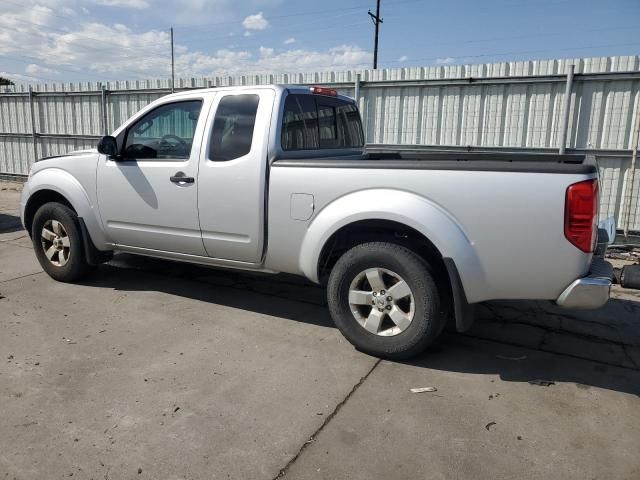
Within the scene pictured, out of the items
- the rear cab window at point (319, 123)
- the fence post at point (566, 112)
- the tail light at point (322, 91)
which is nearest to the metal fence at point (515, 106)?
the fence post at point (566, 112)

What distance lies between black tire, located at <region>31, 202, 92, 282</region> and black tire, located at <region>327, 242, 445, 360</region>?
9.41 feet

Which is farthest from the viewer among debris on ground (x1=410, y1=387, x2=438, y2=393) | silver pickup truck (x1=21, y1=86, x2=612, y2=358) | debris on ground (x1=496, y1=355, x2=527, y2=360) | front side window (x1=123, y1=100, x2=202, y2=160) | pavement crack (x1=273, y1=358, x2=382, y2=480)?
front side window (x1=123, y1=100, x2=202, y2=160)

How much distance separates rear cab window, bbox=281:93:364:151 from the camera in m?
4.31

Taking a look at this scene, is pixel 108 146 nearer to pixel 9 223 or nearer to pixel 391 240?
pixel 391 240

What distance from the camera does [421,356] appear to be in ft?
12.6

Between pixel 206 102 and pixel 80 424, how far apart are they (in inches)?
107

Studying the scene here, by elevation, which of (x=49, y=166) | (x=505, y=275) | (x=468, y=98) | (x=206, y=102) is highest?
(x=468, y=98)

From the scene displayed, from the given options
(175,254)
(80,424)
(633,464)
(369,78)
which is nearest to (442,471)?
(633,464)

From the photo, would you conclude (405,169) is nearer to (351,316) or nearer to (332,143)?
(351,316)

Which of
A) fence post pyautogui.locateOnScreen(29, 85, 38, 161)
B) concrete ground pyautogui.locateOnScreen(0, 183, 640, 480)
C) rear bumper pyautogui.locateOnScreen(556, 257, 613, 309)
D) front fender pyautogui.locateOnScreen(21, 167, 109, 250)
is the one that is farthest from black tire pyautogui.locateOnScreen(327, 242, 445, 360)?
fence post pyautogui.locateOnScreen(29, 85, 38, 161)

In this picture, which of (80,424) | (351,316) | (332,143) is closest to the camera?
(80,424)

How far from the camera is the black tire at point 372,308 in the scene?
11.6 feet

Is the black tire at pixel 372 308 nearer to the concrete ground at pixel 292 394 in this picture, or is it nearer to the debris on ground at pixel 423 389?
the concrete ground at pixel 292 394

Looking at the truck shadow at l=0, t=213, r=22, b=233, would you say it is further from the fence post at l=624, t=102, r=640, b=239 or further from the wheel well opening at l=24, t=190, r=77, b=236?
the fence post at l=624, t=102, r=640, b=239
